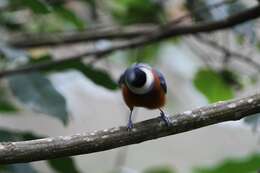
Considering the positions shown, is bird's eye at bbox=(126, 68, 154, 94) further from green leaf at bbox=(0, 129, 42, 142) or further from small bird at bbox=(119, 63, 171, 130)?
green leaf at bbox=(0, 129, 42, 142)

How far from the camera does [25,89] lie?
7.97 ft

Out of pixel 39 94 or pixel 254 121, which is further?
pixel 39 94

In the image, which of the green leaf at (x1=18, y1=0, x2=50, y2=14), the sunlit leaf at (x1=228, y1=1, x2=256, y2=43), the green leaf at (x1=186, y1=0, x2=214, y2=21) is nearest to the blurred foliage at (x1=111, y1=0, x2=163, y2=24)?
the green leaf at (x1=186, y1=0, x2=214, y2=21)

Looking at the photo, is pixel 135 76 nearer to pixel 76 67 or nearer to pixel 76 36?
pixel 76 67

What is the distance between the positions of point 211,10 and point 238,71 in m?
0.98

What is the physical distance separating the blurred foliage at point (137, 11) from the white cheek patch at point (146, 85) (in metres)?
1.02

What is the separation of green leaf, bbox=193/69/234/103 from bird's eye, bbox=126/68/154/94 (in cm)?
95

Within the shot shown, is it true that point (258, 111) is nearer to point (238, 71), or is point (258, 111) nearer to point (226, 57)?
point (226, 57)

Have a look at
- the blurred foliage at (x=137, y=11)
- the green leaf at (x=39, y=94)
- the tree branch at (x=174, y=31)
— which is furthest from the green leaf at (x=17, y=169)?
the blurred foliage at (x=137, y=11)

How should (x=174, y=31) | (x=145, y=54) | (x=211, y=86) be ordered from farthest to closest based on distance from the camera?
(x=145, y=54), (x=211, y=86), (x=174, y=31)

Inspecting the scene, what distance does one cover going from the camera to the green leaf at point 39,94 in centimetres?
227

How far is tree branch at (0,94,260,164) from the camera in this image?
154 centimetres

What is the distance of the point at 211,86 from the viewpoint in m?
2.95

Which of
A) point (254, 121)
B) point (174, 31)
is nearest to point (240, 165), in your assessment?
point (254, 121)
